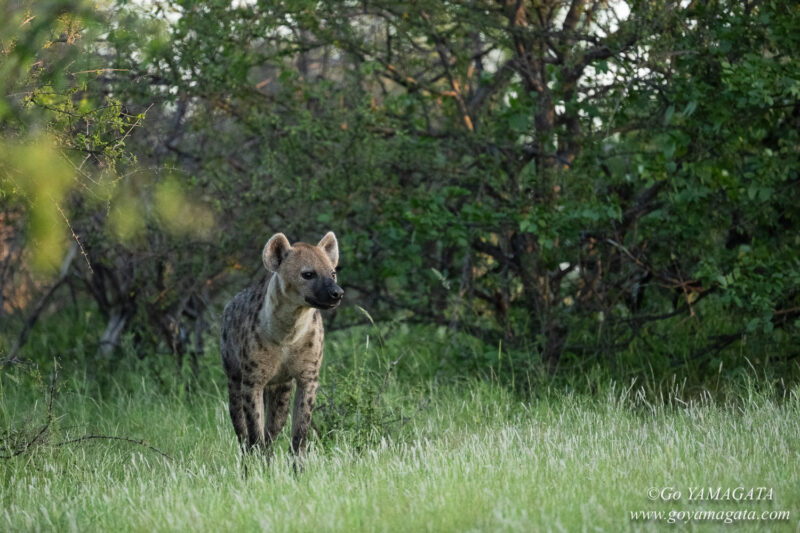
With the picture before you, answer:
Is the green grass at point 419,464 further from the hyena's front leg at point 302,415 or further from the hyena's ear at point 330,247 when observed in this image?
the hyena's ear at point 330,247

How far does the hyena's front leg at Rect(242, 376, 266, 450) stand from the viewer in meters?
5.76

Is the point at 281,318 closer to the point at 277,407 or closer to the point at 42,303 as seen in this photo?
the point at 277,407

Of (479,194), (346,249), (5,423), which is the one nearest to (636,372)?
(479,194)

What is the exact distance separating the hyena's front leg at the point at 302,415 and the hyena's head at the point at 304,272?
508 millimetres

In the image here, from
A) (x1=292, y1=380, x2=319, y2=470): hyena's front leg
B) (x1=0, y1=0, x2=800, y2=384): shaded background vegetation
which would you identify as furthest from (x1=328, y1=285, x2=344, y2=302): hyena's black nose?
(x1=0, y1=0, x2=800, y2=384): shaded background vegetation

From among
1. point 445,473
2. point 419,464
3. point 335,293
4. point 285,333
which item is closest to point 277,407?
point 285,333

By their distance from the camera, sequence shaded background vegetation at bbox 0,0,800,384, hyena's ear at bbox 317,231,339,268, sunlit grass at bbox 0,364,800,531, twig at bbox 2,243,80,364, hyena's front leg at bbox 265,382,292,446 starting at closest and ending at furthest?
1. sunlit grass at bbox 0,364,800,531
2. hyena's ear at bbox 317,231,339,268
3. hyena's front leg at bbox 265,382,292,446
4. shaded background vegetation at bbox 0,0,800,384
5. twig at bbox 2,243,80,364

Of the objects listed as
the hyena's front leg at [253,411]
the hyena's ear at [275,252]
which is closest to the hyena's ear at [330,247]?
the hyena's ear at [275,252]

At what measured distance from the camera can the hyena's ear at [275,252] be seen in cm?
562

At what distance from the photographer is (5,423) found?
704 cm

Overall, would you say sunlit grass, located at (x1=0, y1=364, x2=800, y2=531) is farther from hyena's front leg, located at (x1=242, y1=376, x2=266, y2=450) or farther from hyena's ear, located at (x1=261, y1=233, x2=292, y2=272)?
hyena's ear, located at (x1=261, y1=233, x2=292, y2=272)

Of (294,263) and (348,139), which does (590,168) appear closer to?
(348,139)

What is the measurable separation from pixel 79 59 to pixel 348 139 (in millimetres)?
3341

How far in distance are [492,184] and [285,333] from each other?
2909mm
